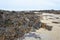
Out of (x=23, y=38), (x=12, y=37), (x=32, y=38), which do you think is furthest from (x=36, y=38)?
(x=12, y=37)

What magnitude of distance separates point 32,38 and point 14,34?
2.97ft

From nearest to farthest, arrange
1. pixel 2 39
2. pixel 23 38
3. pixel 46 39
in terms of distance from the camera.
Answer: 1. pixel 2 39
2. pixel 23 38
3. pixel 46 39

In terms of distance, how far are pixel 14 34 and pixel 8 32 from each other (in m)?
0.30

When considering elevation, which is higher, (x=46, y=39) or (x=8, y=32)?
(x=8, y=32)

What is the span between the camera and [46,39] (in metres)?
9.24

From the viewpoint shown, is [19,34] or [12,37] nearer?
[12,37]

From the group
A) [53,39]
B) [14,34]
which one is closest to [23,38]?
[14,34]

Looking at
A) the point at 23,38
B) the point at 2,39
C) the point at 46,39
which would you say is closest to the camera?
the point at 2,39

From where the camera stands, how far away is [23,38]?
8.64 meters

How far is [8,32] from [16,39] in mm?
625

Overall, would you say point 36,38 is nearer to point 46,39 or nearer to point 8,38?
point 46,39

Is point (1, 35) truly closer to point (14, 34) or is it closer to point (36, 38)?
point (14, 34)

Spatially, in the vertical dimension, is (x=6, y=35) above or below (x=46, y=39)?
above

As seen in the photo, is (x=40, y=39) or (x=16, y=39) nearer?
(x=16, y=39)
